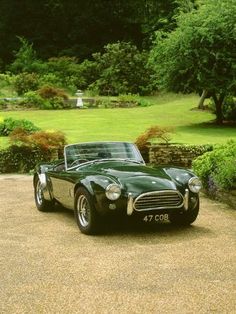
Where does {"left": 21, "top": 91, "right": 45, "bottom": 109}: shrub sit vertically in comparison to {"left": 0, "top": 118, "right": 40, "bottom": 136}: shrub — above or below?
below

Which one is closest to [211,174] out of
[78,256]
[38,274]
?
A: [78,256]

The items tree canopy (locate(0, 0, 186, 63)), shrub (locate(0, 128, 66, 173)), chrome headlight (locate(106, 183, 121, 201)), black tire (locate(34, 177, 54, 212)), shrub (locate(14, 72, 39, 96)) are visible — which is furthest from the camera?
tree canopy (locate(0, 0, 186, 63))

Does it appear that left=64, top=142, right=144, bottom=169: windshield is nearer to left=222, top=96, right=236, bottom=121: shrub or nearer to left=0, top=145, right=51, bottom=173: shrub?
left=0, top=145, right=51, bottom=173: shrub

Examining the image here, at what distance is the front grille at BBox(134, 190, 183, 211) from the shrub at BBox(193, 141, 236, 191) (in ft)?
9.10

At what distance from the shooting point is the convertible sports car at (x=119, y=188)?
829cm

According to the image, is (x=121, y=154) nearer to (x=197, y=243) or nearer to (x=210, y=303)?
(x=197, y=243)

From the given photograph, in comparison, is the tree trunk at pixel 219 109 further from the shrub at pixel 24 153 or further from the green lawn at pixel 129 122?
the shrub at pixel 24 153

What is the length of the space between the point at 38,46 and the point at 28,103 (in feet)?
79.2

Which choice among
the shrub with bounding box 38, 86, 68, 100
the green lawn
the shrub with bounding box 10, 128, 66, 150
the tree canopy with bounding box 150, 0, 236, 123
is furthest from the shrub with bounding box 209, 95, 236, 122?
the shrub with bounding box 10, 128, 66, 150

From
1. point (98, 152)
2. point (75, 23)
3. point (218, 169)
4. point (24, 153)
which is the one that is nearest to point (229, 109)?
point (24, 153)

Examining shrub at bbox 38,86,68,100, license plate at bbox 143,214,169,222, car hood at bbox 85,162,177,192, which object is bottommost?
shrub at bbox 38,86,68,100

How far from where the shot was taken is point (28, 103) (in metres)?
33.8

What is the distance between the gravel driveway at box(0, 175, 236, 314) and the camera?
5.43 meters

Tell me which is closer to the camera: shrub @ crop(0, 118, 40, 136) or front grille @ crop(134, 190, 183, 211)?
front grille @ crop(134, 190, 183, 211)
